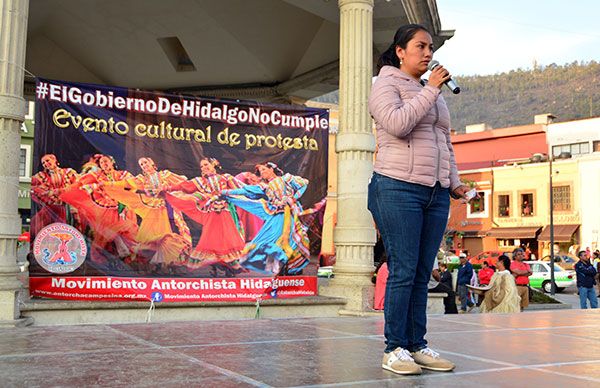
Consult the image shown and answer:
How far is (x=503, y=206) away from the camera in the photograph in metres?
45.2

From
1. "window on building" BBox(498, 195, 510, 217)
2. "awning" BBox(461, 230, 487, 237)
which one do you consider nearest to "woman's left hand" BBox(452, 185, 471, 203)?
"window on building" BBox(498, 195, 510, 217)

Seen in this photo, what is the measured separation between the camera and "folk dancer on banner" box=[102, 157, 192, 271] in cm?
762

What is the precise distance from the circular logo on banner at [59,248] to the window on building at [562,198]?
40.2 meters

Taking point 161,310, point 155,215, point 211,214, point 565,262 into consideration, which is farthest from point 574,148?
point 161,310

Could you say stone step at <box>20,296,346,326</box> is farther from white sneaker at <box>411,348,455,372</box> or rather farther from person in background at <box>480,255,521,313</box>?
white sneaker at <box>411,348,455,372</box>

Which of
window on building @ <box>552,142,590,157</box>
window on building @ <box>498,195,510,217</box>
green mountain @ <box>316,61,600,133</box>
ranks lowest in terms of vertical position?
window on building @ <box>498,195,510,217</box>

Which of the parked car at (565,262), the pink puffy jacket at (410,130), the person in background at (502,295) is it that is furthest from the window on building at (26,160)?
the pink puffy jacket at (410,130)

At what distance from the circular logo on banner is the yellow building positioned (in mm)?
39147

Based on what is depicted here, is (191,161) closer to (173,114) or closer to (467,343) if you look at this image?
(173,114)

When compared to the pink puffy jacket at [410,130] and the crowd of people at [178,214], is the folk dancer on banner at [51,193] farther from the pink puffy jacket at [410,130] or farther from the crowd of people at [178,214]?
the pink puffy jacket at [410,130]

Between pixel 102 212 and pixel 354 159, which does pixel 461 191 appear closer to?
pixel 354 159

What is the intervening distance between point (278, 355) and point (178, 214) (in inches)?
168

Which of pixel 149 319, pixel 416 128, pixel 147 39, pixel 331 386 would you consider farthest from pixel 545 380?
pixel 147 39

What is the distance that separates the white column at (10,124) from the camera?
6.14m
